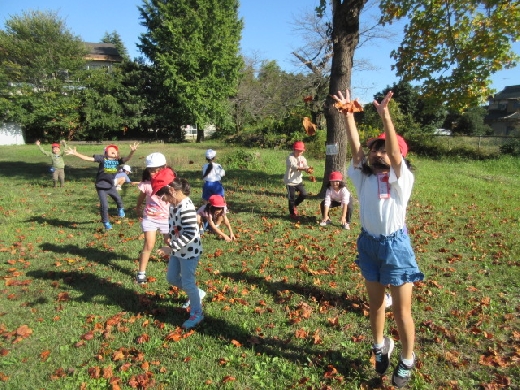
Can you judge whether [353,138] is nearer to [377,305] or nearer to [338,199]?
[377,305]

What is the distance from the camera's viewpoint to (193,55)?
3969 centimetres

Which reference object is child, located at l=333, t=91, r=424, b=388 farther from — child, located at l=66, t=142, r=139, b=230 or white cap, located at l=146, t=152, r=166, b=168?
child, located at l=66, t=142, r=139, b=230

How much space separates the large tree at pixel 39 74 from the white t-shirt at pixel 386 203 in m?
42.4

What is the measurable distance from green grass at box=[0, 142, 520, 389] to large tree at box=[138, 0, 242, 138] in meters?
33.7

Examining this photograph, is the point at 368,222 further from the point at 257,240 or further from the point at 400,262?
the point at 257,240

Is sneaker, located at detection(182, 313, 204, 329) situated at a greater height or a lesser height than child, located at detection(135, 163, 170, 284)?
lesser

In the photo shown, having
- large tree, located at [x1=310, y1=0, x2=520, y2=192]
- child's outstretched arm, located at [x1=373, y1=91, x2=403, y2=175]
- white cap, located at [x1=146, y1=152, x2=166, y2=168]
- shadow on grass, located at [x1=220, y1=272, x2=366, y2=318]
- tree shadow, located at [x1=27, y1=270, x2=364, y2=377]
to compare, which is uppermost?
large tree, located at [x1=310, y1=0, x2=520, y2=192]

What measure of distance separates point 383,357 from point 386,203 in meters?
1.39

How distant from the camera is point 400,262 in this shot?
2.91 m

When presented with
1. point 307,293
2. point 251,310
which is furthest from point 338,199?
point 251,310

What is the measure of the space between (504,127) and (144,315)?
53.2 m

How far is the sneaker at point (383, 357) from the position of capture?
3.25 meters

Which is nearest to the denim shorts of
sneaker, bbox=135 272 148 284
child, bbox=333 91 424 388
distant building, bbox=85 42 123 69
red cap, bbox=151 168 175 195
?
child, bbox=333 91 424 388

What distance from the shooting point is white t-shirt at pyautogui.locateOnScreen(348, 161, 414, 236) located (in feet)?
9.29
